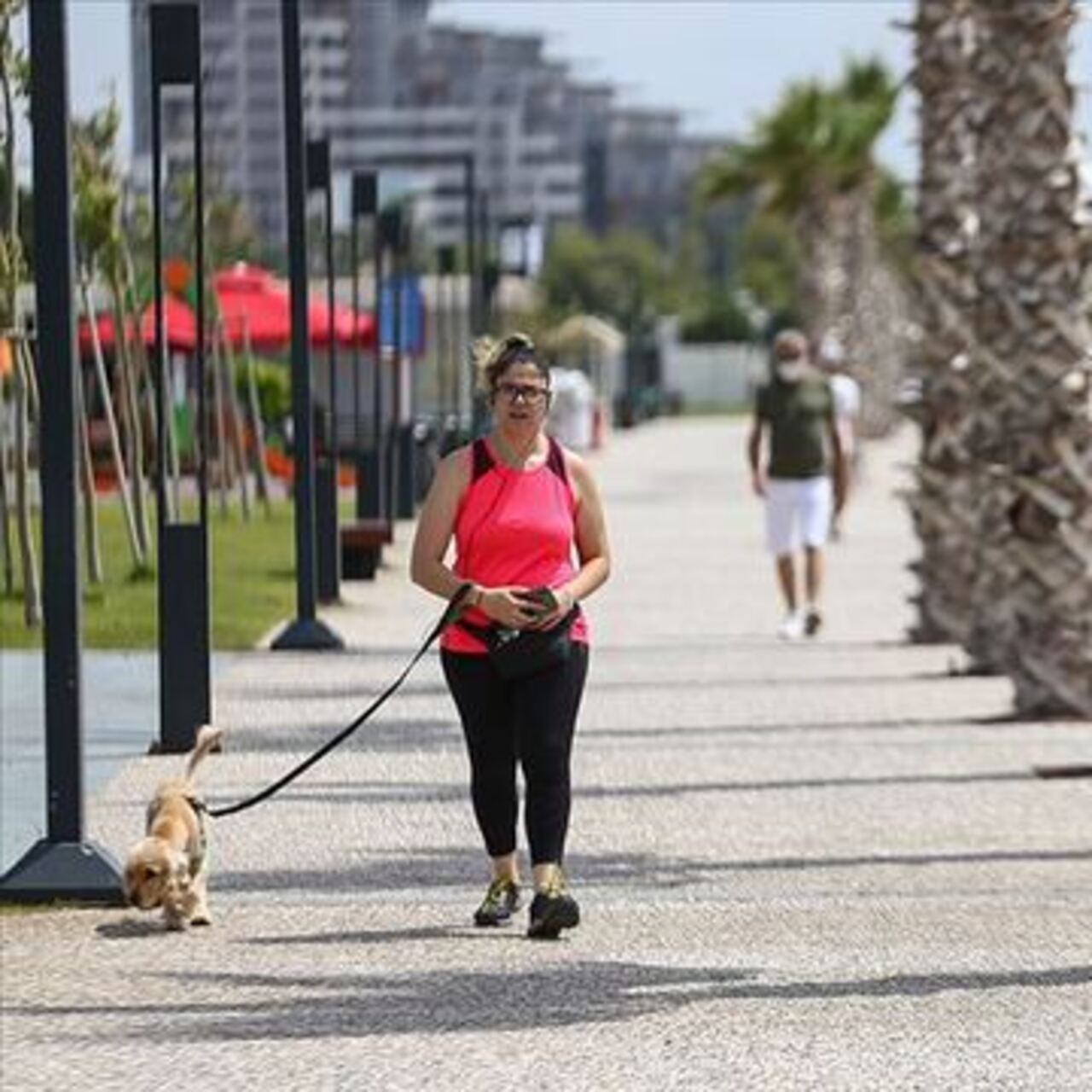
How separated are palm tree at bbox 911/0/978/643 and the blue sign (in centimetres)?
937

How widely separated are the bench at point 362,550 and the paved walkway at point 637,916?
5.12m

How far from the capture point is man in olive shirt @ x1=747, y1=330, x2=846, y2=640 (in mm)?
21109

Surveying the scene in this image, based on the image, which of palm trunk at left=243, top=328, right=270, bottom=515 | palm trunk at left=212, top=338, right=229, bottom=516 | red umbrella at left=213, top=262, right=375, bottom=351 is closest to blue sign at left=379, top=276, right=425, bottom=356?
palm trunk at left=243, top=328, right=270, bottom=515

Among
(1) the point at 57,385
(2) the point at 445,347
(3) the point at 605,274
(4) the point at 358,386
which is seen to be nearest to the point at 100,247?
A: (1) the point at 57,385

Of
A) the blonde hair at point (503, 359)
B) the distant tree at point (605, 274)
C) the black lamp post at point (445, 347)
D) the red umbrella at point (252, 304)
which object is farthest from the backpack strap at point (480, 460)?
the distant tree at point (605, 274)

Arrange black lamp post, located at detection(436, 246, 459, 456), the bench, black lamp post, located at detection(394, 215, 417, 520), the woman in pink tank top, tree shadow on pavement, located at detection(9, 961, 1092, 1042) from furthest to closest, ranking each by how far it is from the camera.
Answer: black lamp post, located at detection(436, 246, 459, 456) → black lamp post, located at detection(394, 215, 417, 520) → the bench → the woman in pink tank top → tree shadow on pavement, located at detection(9, 961, 1092, 1042)

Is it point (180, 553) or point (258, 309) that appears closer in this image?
point (180, 553)

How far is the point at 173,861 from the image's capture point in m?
10.1

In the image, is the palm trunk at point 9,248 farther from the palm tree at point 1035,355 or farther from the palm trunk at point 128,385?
the palm tree at point 1035,355

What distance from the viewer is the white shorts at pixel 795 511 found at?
21.3 meters

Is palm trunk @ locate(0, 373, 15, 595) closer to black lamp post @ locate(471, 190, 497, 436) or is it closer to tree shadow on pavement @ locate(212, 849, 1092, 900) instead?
tree shadow on pavement @ locate(212, 849, 1092, 900)

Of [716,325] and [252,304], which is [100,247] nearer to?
[252,304]

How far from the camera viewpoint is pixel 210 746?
10953 millimetres

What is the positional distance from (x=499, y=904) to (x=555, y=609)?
84 cm
